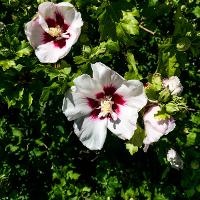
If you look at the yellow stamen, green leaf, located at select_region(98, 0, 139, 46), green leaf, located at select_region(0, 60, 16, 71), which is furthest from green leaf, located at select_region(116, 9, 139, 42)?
green leaf, located at select_region(0, 60, 16, 71)

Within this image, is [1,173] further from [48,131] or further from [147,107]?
[147,107]

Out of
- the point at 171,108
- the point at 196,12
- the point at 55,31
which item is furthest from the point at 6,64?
the point at 196,12

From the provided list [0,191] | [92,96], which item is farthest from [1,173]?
[92,96]

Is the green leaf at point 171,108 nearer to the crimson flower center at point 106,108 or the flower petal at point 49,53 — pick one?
the crimson flower center at point 106,108

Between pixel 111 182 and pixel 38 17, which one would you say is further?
pixel 111 182

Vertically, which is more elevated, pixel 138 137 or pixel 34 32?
pixel 34 32

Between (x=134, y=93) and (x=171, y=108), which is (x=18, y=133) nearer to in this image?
(x=134, y=93)

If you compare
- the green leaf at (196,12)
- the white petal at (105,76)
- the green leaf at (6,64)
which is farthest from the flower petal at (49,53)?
the green leaf at (196,12)
